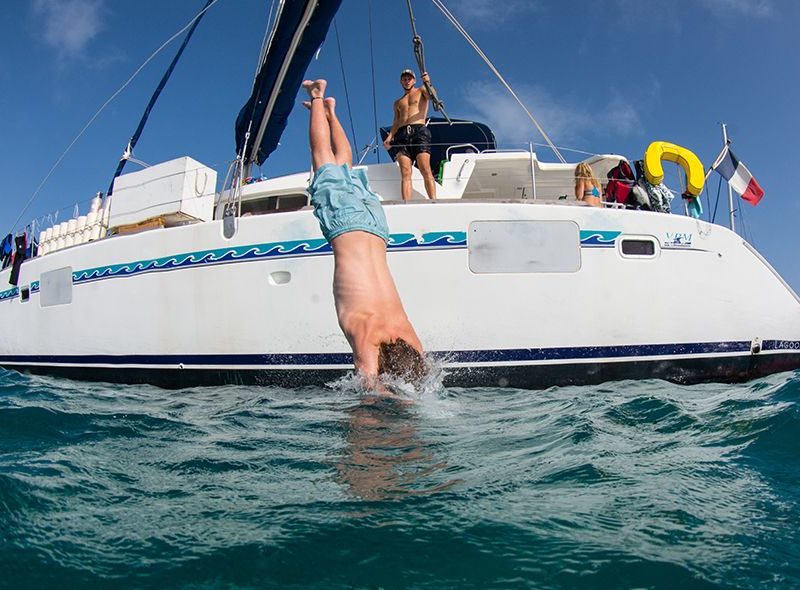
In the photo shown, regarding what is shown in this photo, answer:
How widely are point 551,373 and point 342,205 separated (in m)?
2.99

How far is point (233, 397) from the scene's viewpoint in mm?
5125

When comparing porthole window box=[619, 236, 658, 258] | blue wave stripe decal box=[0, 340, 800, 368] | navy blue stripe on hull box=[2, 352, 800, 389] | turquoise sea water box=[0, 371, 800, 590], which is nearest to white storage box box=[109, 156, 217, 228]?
blue wave stripe decal box=[0, 340, 800, 368]

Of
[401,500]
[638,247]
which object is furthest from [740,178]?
[401,500]

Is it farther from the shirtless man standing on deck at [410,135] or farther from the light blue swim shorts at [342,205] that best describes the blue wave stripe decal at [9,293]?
the light blue swim shorts at [342,205]

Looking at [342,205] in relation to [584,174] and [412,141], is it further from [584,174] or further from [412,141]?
[584,174]

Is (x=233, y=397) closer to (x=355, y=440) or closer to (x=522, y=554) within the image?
(x=355, y=440)

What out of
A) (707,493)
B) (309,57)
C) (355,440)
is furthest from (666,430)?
(309,57)

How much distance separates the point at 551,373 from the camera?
5777 mm

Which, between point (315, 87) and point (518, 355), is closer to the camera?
point (315, 87)

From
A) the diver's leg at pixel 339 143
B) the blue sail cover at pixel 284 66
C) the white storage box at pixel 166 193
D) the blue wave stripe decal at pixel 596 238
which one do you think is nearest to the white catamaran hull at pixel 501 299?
the blue wave stripe decal at pixel 596 238

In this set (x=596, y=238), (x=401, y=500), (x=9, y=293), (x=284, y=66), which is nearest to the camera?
(x=401, y=500)

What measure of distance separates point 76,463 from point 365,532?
56.3 inches

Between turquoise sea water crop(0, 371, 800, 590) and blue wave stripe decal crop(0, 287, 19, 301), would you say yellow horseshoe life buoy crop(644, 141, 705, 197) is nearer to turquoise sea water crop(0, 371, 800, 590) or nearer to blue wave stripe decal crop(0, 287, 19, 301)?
turquoise sea water crop(0, 371, 800, 590)

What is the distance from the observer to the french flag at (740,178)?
284 inches
